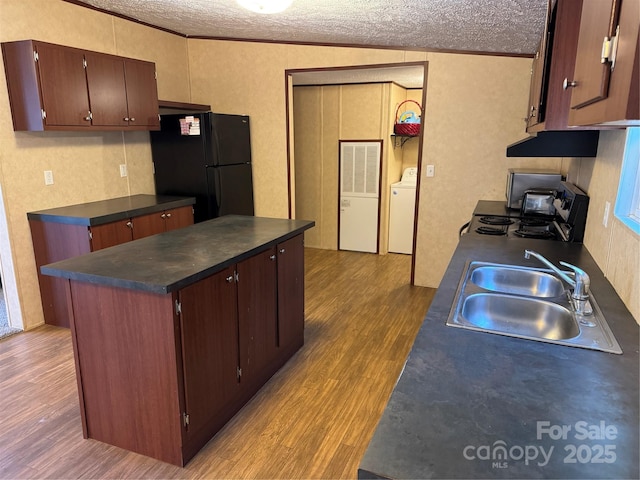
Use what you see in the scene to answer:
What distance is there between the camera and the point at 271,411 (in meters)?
2.38

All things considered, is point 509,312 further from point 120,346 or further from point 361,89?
point 361,89

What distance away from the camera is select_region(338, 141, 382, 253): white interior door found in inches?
217

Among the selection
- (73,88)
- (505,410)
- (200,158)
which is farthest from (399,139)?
(505,410)

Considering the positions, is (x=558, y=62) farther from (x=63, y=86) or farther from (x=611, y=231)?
(x=63, y=86)

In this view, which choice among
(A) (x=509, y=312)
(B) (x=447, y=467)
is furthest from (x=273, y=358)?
(B) (x=447, y=467)

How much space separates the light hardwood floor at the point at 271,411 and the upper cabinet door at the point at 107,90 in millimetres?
1783

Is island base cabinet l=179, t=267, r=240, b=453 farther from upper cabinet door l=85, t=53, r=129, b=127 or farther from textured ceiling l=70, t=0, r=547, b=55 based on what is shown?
upper cabinet door l=85, t=53, r=129, b=127

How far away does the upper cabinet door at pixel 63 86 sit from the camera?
10.1 ft

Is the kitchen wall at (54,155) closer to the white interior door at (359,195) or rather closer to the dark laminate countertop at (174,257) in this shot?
the dark laminate countertop at (174,257)

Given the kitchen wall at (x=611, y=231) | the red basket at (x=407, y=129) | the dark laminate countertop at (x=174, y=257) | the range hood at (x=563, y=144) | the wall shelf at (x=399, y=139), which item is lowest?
the dark laminate countertop at (x=174, y=257)

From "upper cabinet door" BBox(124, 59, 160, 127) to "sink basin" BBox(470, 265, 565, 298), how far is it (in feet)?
10.7

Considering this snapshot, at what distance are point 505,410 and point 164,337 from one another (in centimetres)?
138

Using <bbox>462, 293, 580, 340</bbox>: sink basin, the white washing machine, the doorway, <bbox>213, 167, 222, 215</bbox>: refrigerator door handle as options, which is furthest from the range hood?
<bbox>213, 167, 222, 215</bbox>: refrigerator door handle

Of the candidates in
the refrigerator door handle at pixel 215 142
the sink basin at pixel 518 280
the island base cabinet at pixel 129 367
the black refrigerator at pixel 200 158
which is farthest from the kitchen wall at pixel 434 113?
the island base cabinet at pixel 129 367
